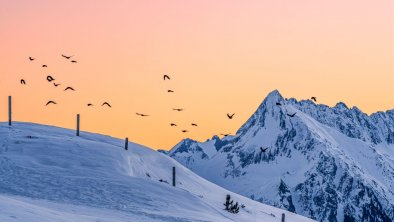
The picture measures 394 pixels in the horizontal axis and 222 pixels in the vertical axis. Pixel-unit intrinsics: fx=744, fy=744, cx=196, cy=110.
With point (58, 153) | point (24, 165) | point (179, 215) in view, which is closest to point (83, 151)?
point (58, 153)

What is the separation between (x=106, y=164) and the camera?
50750 millimetres

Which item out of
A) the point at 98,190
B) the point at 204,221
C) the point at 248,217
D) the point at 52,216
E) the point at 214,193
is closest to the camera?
the point at 52,216

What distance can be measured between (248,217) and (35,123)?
2351 cm

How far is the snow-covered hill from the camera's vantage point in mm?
35094

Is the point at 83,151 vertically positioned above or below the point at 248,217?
above

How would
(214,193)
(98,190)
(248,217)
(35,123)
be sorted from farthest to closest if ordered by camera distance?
(35,123) < (214,193) < (248,217) < (98,190)

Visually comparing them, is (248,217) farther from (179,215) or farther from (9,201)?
(9,201)

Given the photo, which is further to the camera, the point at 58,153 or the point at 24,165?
the point at 58,153

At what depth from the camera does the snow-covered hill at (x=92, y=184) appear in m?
35.1

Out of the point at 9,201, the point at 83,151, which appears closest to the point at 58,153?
the point at 83,151

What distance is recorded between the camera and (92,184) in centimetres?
4362

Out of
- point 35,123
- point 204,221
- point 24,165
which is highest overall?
point 35,123

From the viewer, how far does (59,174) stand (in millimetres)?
45312

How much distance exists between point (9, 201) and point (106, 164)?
2213 cm
